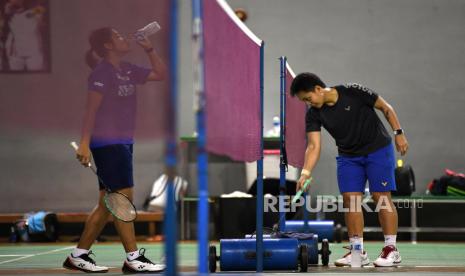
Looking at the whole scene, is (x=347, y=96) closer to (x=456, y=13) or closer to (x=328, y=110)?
(x=328, y=110)

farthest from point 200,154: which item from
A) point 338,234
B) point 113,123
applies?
point 338,234

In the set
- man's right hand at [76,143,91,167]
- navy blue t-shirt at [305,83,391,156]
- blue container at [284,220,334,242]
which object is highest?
navy blue t-shirt at [305,83,391,156]

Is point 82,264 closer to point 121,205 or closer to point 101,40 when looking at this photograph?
point 121,205

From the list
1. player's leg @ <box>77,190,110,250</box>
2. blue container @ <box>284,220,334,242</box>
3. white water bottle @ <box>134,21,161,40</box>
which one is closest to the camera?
white water bottle @ <box>134,21,161,40</box>

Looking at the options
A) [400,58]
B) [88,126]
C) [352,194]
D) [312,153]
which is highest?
[400,58]

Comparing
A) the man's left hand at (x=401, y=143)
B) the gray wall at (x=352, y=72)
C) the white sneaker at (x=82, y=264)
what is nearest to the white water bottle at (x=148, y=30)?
the white sneaker at (x=82, y=264)

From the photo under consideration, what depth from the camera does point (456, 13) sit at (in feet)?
42.7

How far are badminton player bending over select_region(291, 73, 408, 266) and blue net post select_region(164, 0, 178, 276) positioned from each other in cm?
390

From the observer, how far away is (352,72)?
13.1m

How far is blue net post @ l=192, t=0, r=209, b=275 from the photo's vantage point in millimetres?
3189

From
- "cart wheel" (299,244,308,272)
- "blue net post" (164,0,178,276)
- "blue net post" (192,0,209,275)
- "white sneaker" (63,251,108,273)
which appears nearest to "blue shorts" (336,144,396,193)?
"cart wheel" (299,244,308,272)

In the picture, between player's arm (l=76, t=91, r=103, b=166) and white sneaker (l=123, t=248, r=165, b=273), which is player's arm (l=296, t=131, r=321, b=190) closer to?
white sneaker (l=123, t=248, r=165, b=273)

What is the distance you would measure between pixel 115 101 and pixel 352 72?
7.37 meters

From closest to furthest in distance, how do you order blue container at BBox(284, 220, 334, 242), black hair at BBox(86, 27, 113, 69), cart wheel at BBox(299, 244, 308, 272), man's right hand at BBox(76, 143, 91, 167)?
man's right hand at BBox(76, 143, 91, 167)
black hair at BBox(86, 27, 113, 69)
cart wheel at BBox(299, 244, 308, 272)
blue container at BBox(284, 220, 334, 242)
